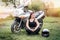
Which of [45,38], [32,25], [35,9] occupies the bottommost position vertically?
[45,38]

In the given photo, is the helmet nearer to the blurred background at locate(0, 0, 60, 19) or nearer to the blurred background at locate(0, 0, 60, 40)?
A: the blurred background at locate(0, 0, 60, 40)

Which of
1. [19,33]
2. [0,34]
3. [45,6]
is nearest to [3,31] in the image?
[0,34]

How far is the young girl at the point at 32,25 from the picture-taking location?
Result: 1726mm

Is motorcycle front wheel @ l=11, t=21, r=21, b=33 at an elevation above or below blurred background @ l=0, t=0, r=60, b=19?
below

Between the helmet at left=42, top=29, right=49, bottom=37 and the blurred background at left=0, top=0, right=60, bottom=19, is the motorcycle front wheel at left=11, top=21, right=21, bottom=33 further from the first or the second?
the helmet at left=42, top=29, right=49, bottom=37

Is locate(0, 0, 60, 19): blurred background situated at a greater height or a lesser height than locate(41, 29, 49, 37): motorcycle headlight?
greater

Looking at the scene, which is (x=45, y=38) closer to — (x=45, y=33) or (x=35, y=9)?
(x=45, y=33)

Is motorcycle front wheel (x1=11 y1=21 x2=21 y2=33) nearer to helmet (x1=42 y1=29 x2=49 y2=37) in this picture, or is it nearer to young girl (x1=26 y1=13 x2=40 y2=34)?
young girl (x1=26 y1=13 x2=40 y2=34)

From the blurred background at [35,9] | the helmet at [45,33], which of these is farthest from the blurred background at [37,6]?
the helmet at [45,33]

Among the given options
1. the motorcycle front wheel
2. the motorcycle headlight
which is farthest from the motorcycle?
the motorcycle headlight

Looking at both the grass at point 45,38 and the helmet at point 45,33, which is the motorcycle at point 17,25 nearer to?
the grass at point 45,38

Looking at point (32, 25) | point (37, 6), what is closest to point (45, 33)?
point (32, 25)

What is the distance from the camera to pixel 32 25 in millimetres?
1729

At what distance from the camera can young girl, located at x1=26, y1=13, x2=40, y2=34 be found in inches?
67.9
